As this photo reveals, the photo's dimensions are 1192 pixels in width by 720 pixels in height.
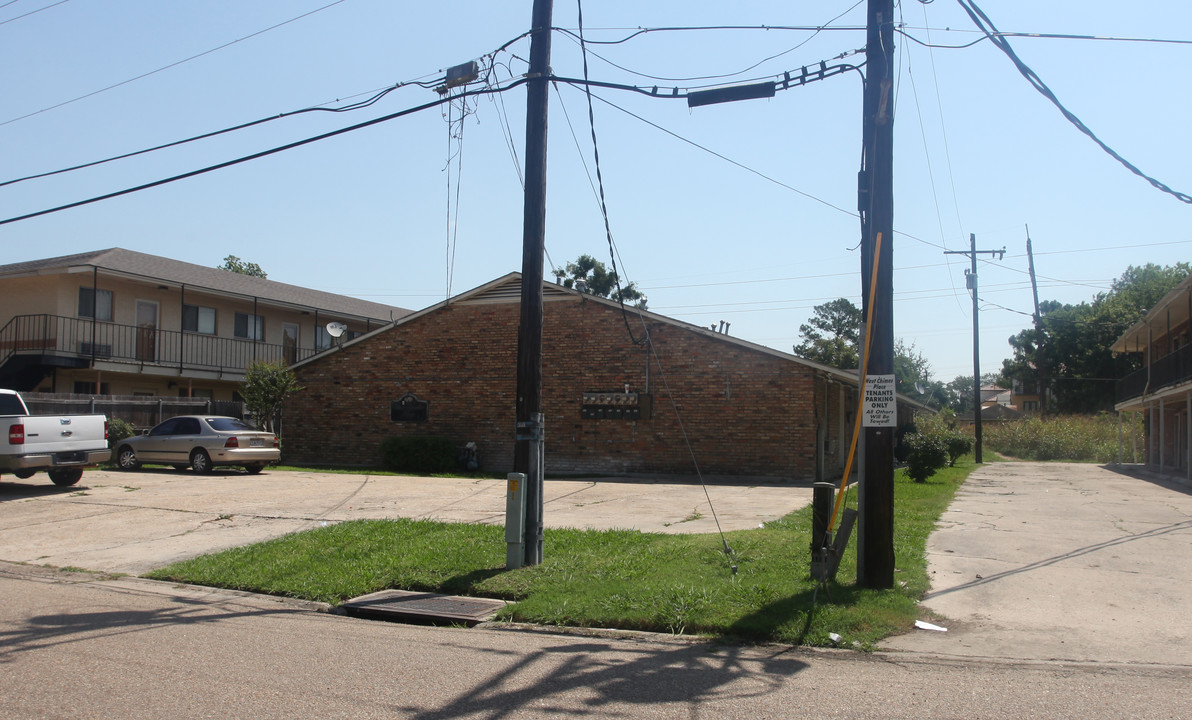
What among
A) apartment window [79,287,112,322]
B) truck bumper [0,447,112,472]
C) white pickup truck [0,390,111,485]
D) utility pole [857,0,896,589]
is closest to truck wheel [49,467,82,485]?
white pickup truck [0,390,111,485]

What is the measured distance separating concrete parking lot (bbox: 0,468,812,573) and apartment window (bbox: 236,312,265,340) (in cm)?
1285

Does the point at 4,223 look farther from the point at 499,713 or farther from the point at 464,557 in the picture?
the point at 499,713

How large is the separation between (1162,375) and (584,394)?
19.2 metres

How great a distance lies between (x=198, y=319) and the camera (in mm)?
30969

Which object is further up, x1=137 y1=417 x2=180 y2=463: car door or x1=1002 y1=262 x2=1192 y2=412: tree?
x1=1002 y1=262 x2=1192 y2=412: tree

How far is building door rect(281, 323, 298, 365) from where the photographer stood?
34.2m

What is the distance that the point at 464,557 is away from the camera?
977 centimetres

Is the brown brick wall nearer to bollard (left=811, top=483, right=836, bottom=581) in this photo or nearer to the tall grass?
bollard (left=811, top=483, right=836, bottom=581)

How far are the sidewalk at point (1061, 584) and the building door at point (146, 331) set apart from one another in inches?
975

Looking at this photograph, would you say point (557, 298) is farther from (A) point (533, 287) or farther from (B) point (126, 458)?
(A) point (533, 287)

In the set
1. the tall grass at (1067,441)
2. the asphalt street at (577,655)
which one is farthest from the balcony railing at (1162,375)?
the asphalt street at (577,655)

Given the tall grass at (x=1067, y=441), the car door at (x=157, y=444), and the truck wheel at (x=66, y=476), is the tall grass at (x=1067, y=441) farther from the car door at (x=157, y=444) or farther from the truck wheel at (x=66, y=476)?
the truck wheel at (x=66, y=476)

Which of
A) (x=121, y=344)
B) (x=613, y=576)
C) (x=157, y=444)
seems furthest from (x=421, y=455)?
(x=613, y=576)

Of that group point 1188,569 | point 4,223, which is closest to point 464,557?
point 1188,569
